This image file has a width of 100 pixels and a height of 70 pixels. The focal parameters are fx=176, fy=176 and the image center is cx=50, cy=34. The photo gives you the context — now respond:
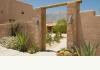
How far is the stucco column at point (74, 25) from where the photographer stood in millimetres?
10109

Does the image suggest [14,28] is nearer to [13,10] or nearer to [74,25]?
[74,25]

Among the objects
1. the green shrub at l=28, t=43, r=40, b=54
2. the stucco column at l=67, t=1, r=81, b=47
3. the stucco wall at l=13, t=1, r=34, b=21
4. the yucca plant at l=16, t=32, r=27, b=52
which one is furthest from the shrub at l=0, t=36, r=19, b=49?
the stucco wall at l=13, t=1, r=34, b=21

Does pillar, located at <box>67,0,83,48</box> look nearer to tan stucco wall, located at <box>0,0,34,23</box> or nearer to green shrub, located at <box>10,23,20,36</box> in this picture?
green shrub, located at <box>10,23,20,36</box>

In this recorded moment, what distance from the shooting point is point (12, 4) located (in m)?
23.1

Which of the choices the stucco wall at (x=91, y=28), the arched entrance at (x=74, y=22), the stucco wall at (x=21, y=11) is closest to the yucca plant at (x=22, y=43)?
the arched entrance at (x=74, y=22)

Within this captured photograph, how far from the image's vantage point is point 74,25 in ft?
33.4

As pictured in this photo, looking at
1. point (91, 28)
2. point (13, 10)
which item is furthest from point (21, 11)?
point (91, 28)

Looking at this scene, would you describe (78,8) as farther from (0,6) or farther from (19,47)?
(0,6)

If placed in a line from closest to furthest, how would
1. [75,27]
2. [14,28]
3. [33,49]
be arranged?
[75,27] → [33,49] → [14,28]

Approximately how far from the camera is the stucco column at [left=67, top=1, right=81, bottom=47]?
10.1m

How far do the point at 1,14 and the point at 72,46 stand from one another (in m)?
13.6

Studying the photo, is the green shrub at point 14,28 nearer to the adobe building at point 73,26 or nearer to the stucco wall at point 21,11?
the adobe building at point 73,26
